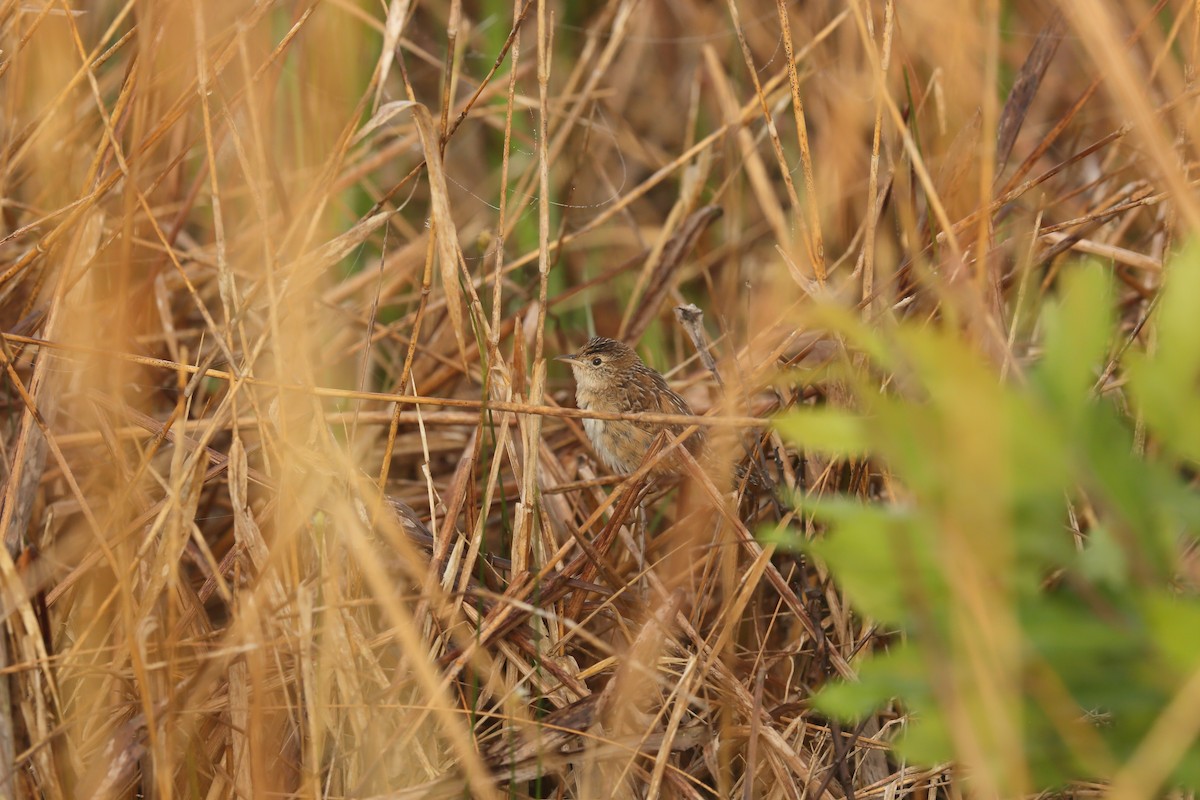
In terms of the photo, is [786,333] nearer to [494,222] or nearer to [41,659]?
[494,222]

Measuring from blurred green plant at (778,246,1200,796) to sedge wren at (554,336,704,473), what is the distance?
2472mm

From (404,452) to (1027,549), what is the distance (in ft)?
8.96

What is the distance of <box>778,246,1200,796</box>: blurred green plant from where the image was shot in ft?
3.27

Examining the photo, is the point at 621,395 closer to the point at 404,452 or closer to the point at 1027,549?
the point at 404,452

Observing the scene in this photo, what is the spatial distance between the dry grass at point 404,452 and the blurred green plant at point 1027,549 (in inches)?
4.1

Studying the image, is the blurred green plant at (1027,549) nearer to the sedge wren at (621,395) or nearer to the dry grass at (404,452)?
the dry grass at (404,452)

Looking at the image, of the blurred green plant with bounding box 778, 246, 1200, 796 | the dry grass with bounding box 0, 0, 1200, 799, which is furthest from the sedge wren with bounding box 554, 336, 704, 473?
the blurred green plant with bounding box 778, 246, 1200, 796

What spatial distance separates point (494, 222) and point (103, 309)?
187 centimetres

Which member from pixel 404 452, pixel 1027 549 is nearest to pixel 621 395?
pixel 404 452

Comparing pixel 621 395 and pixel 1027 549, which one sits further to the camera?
pixel 621 395

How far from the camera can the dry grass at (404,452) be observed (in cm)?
217

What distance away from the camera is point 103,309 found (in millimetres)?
3090

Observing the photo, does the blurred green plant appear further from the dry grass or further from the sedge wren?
the sedge wren

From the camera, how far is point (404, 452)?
357 centimetres
